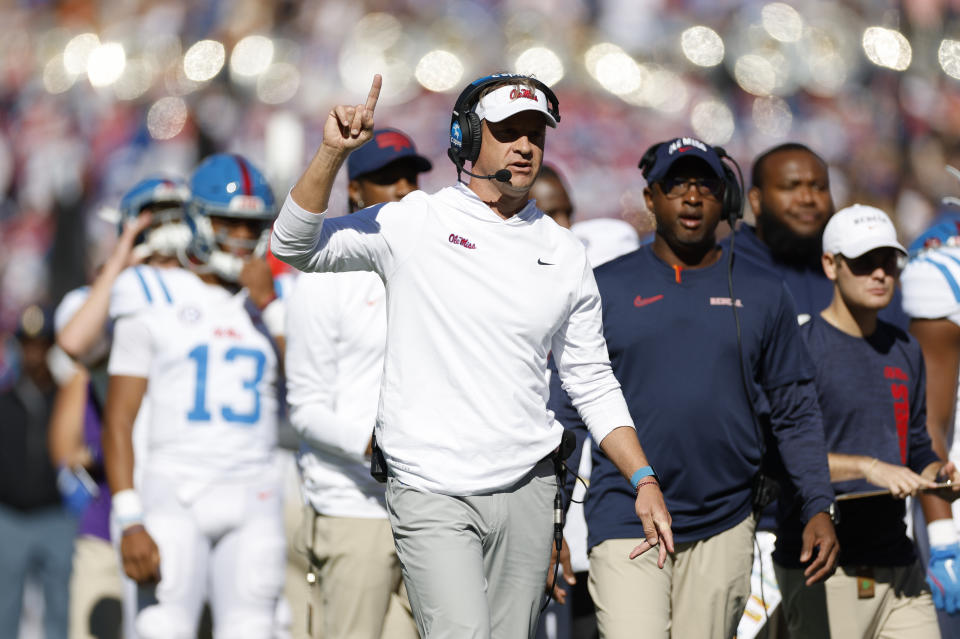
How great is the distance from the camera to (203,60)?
1602 centimetres

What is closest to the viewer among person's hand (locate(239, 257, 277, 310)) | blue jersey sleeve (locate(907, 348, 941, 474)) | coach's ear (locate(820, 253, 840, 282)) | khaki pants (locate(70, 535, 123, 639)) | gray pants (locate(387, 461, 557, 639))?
gray pants (locate(387, 461, 557, 639))

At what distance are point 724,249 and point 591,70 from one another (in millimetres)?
11318

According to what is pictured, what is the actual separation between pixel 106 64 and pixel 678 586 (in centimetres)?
1369

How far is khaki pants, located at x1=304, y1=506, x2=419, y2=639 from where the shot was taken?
4922 mm

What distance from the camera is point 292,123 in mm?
15227

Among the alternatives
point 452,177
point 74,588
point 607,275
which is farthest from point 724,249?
point 452,177

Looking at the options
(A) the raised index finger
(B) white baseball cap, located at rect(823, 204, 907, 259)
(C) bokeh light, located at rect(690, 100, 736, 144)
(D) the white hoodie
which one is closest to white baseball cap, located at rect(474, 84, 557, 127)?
(D) the white hoodie

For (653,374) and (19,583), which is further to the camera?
(19,583)

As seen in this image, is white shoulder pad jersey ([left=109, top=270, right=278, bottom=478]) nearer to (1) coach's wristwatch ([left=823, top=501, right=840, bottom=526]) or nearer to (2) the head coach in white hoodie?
(2) the head coach in white hoodie

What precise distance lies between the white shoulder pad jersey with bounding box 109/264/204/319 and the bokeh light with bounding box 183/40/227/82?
417 inches

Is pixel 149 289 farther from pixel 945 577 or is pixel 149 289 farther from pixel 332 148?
pixel 945 577

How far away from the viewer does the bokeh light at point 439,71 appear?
52.5 ft

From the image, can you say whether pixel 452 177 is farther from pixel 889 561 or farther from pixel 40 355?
pixel 889 561

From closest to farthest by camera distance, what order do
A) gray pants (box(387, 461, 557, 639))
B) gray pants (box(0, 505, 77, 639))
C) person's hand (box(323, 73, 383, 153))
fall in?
person's hand (box(323, 73, 383, 153))
gray pants (box(387, 461, 557, 639))
gray pants (box(0, 505, 77, 639))
